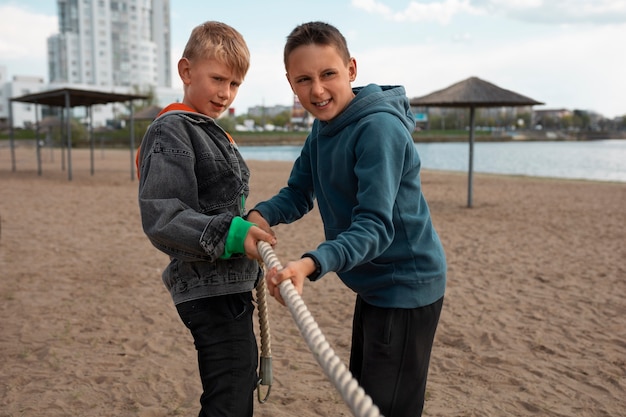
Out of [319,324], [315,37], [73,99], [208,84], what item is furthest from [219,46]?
[73,99]

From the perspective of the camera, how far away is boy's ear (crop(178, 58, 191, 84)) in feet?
5.66

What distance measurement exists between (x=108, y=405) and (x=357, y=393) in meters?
2.41

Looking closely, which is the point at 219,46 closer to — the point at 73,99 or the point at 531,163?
the point at 73,99

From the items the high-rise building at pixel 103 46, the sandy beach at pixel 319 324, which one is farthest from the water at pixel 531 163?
the high-rise building at pixel 103 46

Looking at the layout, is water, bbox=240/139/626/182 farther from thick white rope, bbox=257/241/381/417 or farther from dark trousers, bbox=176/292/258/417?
thick white rope, bbox=257/241/381/417

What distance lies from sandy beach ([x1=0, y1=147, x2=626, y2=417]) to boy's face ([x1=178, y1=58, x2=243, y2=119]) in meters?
1.70

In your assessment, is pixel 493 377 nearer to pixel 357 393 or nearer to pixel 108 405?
pixel 108 405

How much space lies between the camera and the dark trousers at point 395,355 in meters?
1.68

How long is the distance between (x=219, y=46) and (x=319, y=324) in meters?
2.95

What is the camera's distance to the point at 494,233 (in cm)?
845

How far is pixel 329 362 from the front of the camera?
1.00 m

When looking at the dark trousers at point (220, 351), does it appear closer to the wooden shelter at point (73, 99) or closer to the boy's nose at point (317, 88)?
the boy's nose at point (317, 88)

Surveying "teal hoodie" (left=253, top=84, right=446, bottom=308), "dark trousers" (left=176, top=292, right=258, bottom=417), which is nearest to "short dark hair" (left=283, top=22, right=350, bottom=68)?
"teal hoodie" (left=253, top=84, right=446, bottom=308)

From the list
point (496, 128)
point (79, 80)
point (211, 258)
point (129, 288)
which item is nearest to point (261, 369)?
point (211, 258)
